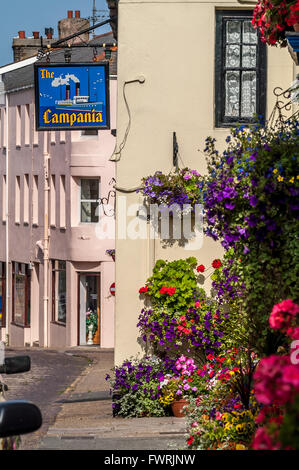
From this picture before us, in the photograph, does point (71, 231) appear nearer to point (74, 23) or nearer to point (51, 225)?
point (51, 225)

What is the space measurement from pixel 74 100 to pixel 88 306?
22040 mm

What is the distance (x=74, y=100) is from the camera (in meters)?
15.0

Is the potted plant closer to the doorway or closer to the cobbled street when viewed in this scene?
the cobbled street

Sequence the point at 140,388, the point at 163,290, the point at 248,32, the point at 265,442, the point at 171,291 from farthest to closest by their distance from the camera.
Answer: the point at 248,32 → the point at 163,290 → the point at 171,291 → the point at 140,388 → the point at 265,442

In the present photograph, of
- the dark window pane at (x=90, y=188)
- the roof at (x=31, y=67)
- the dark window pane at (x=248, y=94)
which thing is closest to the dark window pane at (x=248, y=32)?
the dark window pane at (x=248, y=94)

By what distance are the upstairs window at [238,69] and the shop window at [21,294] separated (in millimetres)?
27317

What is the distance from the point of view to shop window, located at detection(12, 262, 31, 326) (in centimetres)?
4041

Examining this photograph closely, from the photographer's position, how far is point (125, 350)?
13672 millimetres

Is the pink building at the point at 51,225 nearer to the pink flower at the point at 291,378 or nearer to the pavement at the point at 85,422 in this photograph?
the pavement at the point at 85,422

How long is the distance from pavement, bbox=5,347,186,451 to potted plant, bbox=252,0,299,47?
399 centimetres

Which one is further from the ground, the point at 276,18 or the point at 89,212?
the point at 276,18

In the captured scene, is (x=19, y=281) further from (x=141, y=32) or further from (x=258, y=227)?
(x=258, y=227)

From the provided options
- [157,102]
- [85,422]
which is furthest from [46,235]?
[85,422]
